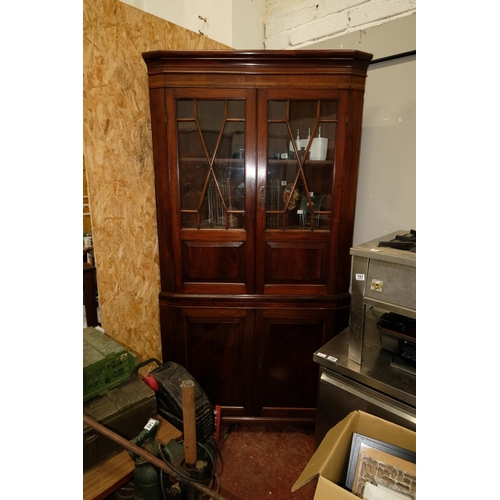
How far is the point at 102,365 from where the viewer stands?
1.30 metres

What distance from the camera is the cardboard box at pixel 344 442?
871mm

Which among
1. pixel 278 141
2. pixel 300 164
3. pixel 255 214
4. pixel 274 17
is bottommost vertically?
pixel 255 214

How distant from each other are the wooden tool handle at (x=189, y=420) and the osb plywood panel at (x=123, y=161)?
853mm

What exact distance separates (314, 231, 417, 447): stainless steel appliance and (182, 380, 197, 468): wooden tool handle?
590 mm

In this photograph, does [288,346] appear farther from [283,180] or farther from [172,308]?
[283,180]

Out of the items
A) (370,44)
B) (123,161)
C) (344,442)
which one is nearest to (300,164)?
(370,44)

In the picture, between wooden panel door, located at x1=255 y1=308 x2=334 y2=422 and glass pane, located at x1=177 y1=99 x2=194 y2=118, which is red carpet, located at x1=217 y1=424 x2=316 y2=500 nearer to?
wooden panel door, located at x1=255 y1=308 x2=334 y2=422

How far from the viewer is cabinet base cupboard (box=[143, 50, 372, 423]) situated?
145 cm

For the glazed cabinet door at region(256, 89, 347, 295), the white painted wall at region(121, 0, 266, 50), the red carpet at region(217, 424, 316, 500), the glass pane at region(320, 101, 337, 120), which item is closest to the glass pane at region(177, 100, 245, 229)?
Answer: the glazed cabinet door at region(256, 89, 347, 295)

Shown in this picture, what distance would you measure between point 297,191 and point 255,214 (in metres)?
0.27

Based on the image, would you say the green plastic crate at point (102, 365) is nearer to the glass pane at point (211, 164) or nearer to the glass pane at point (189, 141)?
the glass pane at point (211, 164)

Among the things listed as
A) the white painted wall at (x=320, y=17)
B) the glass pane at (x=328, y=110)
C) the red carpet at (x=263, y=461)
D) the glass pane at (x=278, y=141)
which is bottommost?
the red carpet at (x=263, y=461)

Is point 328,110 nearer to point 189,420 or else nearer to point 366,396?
point 366,396

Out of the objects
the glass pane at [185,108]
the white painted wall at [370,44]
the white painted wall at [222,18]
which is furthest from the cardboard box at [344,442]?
the white painted wall at [222,18]
